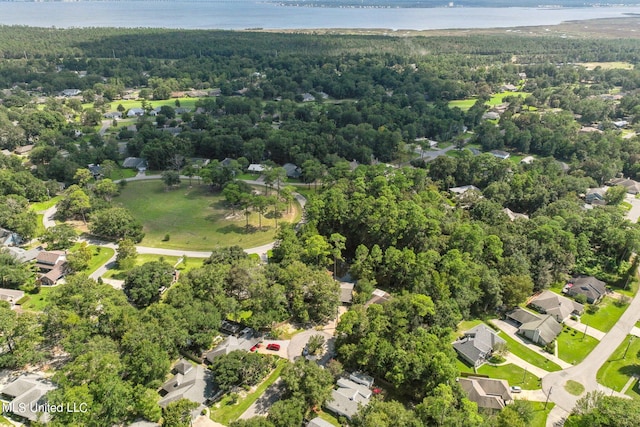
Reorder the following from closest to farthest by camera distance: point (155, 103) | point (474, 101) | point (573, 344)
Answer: point (573, 344) → point (155, 103) → point (474, 101)

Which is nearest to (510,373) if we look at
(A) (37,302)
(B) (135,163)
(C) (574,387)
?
(C) (574,387)

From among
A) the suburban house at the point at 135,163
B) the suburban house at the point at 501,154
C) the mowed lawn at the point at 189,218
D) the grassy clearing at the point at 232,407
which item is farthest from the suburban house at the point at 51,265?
the suburban house at the point at 501,154

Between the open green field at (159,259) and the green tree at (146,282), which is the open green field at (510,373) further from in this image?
the open green field at (159,259)

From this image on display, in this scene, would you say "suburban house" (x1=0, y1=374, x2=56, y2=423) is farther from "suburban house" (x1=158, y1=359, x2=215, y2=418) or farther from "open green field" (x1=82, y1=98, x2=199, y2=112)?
"open green field" (x1=82, y1=98, x2=199, y2=112)

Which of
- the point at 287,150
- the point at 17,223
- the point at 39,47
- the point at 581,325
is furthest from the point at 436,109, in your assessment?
the point at 39,47

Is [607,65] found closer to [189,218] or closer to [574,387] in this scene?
[574,387]

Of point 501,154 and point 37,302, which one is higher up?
point 501,154

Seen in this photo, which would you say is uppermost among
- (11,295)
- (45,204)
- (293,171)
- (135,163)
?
(135,163)
